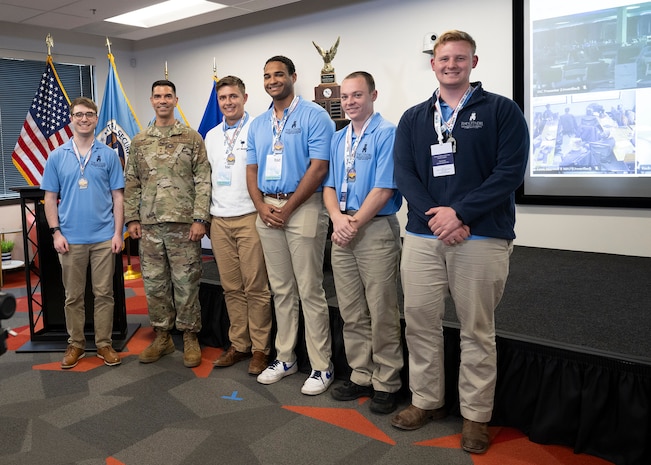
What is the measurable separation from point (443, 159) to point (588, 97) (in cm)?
269

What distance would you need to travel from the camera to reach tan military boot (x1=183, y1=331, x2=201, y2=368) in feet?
10.2

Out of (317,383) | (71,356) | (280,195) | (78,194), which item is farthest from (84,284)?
(317,383)

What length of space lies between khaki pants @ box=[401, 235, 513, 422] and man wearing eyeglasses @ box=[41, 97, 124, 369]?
174 cm

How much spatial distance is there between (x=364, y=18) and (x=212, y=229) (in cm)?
305

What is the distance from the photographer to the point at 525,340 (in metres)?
2.31

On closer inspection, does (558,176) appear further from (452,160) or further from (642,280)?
(452,160)

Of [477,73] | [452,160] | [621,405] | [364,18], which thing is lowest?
[621,405]

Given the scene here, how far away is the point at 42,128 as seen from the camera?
17.6 ft

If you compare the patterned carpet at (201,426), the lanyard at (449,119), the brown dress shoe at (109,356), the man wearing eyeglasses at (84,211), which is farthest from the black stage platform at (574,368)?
the man wearing eyeglasses at (84,211)

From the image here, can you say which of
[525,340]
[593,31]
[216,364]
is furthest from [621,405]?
[593,31]

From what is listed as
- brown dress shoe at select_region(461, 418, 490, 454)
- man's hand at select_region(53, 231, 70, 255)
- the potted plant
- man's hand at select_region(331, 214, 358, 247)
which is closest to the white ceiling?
the potted plant

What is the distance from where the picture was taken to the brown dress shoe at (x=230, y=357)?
305cm

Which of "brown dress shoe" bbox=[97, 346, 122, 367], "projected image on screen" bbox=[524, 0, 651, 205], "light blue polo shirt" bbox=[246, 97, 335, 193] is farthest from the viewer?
"projected image on screen" bbox=[524, 0, 651, 205]

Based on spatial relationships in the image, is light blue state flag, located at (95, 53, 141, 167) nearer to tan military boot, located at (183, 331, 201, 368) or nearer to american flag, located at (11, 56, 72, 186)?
american flag, located at (11, 56, 72, 186)
